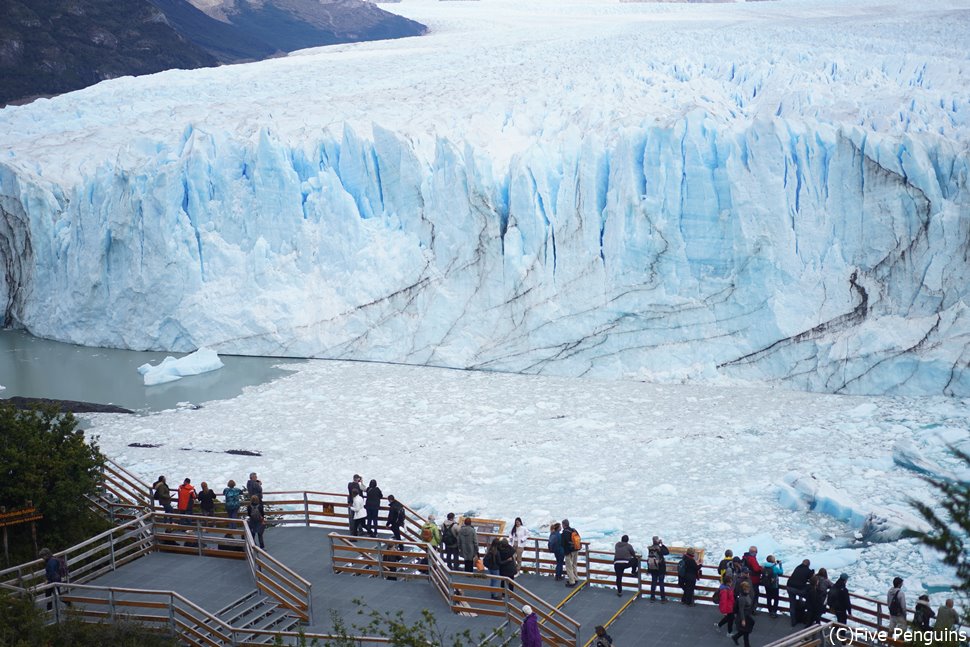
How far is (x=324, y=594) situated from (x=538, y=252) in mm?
10675

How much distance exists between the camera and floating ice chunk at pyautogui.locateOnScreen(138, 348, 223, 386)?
1828cm

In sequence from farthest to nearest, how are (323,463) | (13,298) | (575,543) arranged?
(13,298)
(323,463)
(575,543)

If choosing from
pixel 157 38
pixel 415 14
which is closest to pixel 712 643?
pixel 157 38

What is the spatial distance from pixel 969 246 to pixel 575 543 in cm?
1051

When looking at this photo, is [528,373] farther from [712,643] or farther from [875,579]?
[712,643]

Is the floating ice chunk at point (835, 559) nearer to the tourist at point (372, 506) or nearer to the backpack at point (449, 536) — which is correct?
the backpack at point (449, 536)

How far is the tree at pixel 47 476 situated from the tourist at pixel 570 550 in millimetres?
4497

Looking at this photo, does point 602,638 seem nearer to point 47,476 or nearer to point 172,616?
point 172,616

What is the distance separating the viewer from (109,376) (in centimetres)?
A: 1873

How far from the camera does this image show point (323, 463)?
13.4 metres

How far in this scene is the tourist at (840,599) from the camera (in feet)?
24.9

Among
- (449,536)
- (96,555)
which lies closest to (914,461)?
(449,536)

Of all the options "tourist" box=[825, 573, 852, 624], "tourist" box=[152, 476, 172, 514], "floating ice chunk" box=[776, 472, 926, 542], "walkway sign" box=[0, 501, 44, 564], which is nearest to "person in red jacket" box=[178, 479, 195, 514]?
"tourist" box=[152, 476, 172, 514]

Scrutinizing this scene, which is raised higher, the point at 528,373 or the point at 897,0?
the point at 897,0
